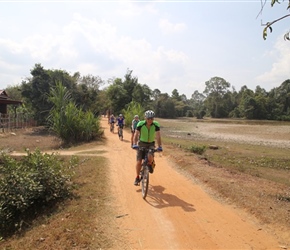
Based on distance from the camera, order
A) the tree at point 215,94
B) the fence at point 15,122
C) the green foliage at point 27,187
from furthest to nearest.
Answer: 1. the tree at point 215,94
2. the fence at point 15,122
3. the green foliage at point 27,187

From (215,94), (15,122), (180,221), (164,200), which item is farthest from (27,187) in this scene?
(215,94)

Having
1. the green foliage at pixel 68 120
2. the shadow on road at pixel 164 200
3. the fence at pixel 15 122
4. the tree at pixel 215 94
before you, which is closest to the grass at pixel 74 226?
the shadow on road at pixel 164 200

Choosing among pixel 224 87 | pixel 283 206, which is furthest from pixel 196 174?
pixel 224 87

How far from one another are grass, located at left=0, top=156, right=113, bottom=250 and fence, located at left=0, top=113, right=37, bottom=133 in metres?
21.6

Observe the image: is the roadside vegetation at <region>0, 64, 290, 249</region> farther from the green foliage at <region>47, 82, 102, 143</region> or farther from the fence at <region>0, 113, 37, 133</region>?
the fence at <region>0, 113, 37, 133</region>

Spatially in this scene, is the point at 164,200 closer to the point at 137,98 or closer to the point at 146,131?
the point at 146,131

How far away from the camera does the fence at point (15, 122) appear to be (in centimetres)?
2628

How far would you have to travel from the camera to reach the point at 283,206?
616cm

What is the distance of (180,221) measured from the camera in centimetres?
537

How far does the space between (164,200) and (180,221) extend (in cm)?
121

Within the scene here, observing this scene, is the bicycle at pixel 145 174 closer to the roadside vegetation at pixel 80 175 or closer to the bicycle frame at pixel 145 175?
the bicycle frame at pixel 145 175

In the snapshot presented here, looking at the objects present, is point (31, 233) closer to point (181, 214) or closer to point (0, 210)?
point (0, 210)

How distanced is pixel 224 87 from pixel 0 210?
306 feet

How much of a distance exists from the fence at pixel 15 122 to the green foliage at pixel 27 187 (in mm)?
20413
